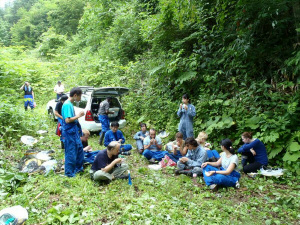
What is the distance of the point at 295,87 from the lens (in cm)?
583

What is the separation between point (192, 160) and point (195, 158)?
98 mm

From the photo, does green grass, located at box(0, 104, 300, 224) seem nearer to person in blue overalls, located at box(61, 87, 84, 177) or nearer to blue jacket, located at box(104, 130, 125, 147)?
person in blue overalls, located at box(61, 87, 84, 177)

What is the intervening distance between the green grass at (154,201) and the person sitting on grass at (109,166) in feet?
0.57

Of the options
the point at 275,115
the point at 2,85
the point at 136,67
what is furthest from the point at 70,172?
the point at 136,67

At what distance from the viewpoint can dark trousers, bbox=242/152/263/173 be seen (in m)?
5.07

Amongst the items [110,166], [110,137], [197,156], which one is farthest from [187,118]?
[110,166]

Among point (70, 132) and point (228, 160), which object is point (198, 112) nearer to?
point (228, 160)

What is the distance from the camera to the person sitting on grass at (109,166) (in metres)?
4.30

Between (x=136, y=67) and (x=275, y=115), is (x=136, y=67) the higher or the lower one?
the higher one

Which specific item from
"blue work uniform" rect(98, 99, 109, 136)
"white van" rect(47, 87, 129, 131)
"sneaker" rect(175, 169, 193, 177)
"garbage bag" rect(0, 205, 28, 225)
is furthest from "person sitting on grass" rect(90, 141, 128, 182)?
"white van" rect(47, 87, 129, 131)

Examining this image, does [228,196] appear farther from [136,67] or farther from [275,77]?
[136,67]

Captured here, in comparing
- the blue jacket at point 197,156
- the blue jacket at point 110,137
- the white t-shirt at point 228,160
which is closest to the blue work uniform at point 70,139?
the blue jacket at point 110,137

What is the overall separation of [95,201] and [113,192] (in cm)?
45

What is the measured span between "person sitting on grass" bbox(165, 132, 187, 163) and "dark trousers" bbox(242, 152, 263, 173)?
55.4 inches
